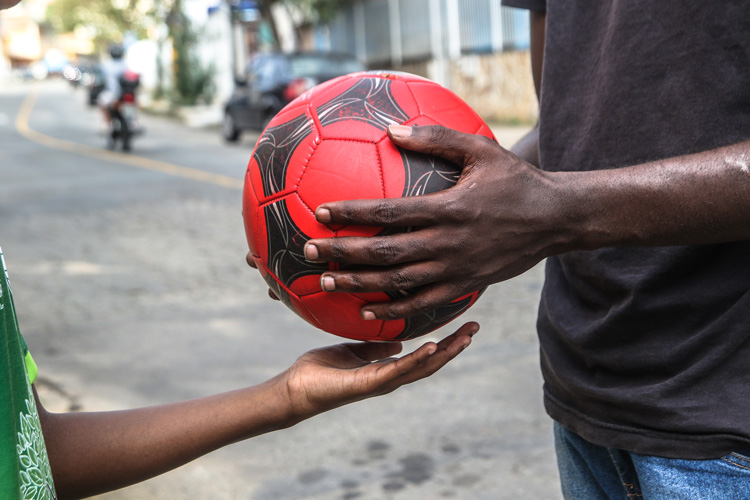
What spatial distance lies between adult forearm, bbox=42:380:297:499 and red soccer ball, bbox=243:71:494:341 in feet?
0.62

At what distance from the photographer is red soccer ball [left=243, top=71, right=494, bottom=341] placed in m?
1.26

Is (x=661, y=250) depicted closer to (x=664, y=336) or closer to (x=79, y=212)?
(x=664, y=336)

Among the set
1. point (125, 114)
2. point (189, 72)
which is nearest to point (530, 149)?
point (125, 114)

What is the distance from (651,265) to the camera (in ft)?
4.24

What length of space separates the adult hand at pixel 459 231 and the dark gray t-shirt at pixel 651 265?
279 millimetres

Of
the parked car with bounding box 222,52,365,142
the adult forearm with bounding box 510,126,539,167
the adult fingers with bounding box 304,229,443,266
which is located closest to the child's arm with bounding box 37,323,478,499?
the adult fingers with bounding box 304,229,443,266

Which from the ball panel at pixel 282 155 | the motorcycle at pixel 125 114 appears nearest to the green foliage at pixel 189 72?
the motorcycle at pixel 125 114

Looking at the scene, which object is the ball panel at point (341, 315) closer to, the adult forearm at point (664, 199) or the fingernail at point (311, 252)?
the fingernail at point (311, 252)

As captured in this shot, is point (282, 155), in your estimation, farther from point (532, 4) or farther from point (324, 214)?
point (532, 4)

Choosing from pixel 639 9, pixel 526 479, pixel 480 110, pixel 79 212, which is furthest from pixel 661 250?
pixel 480 110

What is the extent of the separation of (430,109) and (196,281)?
4.71m

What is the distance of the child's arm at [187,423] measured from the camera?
1356mm

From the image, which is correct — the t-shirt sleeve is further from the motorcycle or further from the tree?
the tree

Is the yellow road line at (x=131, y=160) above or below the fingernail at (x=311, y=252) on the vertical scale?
below
